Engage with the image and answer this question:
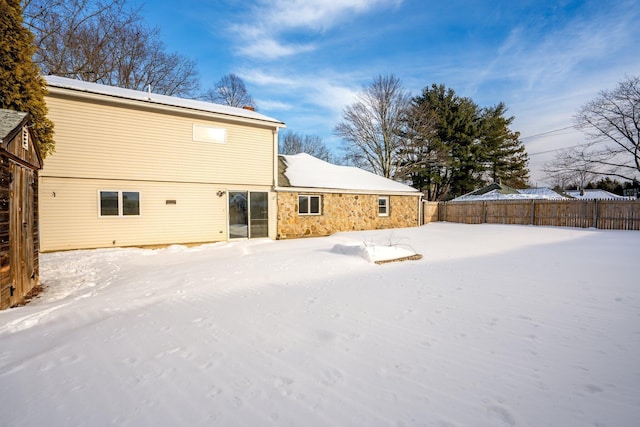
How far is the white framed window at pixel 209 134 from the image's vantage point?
11133mm

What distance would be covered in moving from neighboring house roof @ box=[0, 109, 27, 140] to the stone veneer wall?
28.0ft

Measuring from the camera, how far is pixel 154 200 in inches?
410

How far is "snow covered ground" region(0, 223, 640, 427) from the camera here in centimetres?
205

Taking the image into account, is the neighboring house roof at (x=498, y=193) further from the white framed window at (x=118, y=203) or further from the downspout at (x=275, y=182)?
the white framed window at (x=118, y=203)

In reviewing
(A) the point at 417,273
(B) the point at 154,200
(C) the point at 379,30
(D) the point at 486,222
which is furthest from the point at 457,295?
(D) the point at 486,222

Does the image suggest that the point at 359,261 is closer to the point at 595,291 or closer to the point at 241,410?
the point at 595,291

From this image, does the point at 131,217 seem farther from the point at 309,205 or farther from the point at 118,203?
the point at 309,205

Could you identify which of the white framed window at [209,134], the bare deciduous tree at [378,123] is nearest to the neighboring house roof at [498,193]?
the bare deciduous tree at [378,123]

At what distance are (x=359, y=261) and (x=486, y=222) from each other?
1498 centimetres

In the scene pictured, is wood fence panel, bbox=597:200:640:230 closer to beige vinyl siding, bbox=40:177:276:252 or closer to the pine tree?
beige vinyl siding, bbox=40:177:276:252

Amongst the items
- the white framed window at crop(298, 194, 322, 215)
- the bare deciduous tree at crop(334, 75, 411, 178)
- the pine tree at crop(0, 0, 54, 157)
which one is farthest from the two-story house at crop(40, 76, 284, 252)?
the bare deciduous tree at crop(334, 75, 411, 178)

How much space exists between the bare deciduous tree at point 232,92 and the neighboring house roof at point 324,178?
1384cm

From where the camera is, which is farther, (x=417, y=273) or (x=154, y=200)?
(x=154, y=200)

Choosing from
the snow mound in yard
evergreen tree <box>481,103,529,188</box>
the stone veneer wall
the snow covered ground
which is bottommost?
the snow covered ground
